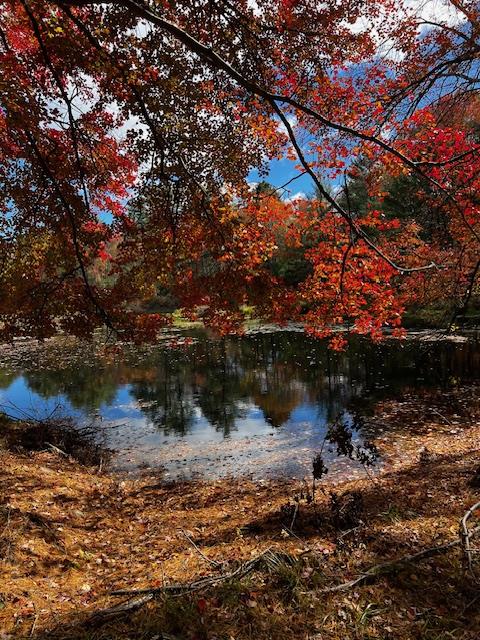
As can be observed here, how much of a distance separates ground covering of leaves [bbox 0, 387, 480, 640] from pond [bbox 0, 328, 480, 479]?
65.4 inches

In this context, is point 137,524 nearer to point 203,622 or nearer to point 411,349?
point 203,622

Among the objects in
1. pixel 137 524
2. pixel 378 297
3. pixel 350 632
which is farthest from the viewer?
pixel 378 297

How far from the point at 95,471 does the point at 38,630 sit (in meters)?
6.33

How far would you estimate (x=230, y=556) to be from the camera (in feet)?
13.6

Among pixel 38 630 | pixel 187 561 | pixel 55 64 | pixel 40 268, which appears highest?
pixel 55 64

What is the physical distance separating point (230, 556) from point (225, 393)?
38.9ft

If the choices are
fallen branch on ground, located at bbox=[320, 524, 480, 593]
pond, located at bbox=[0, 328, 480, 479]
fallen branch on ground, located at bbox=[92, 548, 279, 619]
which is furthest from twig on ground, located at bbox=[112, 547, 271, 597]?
pond, located at bbox=[0, 328, 480, 479]

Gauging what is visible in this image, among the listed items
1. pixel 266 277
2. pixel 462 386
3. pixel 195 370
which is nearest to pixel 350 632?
pixel 266 277

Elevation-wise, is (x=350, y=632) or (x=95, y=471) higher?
(x=350, y=632)

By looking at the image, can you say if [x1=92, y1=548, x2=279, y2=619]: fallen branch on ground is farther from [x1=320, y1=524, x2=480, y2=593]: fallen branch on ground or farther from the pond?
the pond

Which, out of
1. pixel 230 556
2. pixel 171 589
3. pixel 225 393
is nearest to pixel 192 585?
pixel 171 589

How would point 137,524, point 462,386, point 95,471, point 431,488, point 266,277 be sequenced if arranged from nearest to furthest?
point 137,524, point 431,488, point 266,277, point 95,471, point 462,386

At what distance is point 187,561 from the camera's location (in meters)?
4.05

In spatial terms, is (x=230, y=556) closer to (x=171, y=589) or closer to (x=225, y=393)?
(x=171, y=589)
